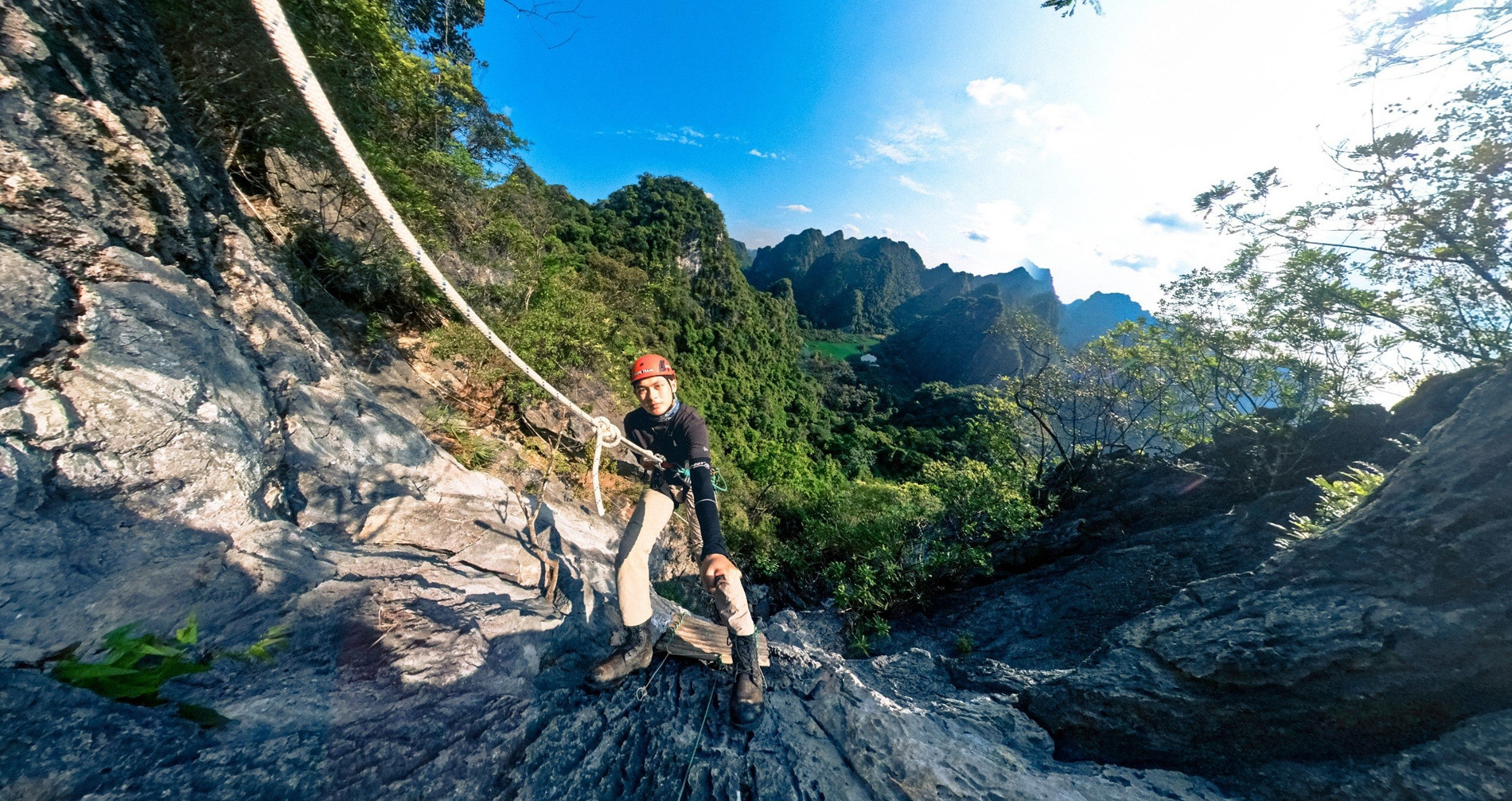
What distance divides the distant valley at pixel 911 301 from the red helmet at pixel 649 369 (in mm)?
73200

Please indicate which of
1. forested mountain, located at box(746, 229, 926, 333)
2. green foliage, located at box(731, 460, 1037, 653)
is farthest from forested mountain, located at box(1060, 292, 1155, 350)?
green foliage, located at box(731, 460, 1037, 653)

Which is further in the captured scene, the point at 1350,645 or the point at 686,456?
the point at 686,456

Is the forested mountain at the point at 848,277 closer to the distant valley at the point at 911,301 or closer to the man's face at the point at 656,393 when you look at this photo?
the distant valley at the point at 911,301

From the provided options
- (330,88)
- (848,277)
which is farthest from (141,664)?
(848,277)

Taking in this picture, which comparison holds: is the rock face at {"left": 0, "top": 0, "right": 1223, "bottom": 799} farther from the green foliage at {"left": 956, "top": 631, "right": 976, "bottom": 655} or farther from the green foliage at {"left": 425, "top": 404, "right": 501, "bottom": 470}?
the green foliage at {"left": 956, "top": 631, "right": 976, "bottom": 655}

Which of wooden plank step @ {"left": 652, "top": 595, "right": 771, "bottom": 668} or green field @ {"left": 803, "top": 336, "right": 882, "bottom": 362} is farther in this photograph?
green field @ {"left": 803, "top": 336, "right": 882, "bottom": 362}

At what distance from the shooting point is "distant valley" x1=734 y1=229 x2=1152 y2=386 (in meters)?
79.2

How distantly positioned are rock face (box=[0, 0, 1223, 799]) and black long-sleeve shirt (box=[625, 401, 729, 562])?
3.64ft

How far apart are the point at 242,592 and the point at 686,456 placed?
97.6 inches

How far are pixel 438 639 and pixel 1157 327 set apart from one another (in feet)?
58.9

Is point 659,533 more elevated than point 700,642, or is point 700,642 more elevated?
point 659,533

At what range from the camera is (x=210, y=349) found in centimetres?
356

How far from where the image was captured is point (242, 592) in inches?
94.8

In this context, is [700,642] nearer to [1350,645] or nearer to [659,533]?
[659,533]
